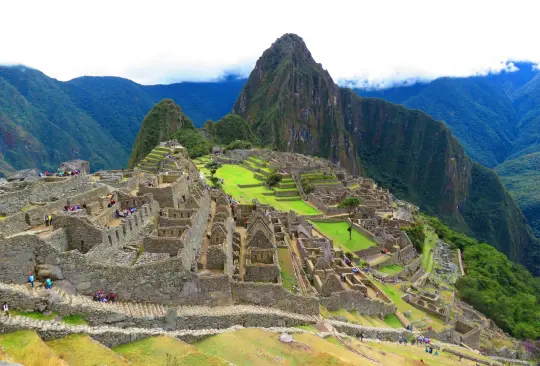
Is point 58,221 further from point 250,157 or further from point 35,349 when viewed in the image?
point 250,157

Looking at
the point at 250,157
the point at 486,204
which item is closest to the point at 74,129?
the point at 250,157

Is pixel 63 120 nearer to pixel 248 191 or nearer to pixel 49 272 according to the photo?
pixel 248 191

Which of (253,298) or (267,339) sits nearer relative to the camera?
(267,339)

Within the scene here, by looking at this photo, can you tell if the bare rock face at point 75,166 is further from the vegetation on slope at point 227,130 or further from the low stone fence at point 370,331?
the vegetation on slope at point 227,130

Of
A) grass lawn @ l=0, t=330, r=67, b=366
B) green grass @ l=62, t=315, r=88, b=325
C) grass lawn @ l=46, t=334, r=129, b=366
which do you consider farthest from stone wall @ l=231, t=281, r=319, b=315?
grass lawn @ l=0, t=330, r=67, b=366

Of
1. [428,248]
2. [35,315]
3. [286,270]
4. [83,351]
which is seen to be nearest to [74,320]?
[35,315]

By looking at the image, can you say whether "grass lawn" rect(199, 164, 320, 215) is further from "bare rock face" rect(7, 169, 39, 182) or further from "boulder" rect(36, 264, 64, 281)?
"boulder" rect(36, 264, 64, 281)
